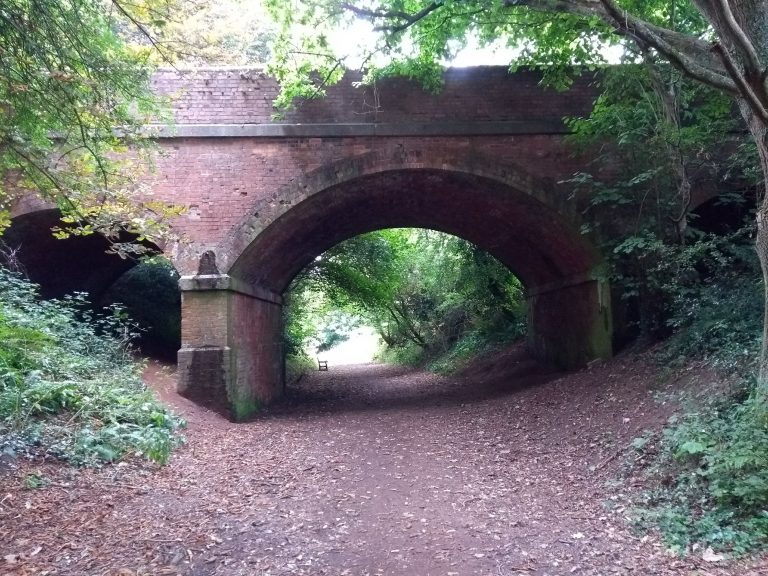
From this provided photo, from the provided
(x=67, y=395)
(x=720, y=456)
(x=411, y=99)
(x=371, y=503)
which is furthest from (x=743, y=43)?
(x=67, y=395)

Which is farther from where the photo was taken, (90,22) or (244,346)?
(244,346)

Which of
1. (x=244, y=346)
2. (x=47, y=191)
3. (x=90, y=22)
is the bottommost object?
(x=244, y=346)

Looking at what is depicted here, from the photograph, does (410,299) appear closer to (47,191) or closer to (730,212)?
(730,212)

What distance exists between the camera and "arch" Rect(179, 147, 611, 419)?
32.8 feet

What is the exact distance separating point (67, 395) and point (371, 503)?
3.45 meters

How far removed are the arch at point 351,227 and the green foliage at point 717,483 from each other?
5.22 m

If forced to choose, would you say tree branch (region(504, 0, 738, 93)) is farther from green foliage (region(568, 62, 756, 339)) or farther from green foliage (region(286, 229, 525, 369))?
green foliage (region(286, 229, 525, 369))

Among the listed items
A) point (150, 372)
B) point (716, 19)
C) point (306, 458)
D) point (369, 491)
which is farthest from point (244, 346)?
point (716, 19)

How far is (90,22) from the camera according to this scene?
5.58m

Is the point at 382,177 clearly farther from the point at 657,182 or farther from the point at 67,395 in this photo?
the point at 67,395

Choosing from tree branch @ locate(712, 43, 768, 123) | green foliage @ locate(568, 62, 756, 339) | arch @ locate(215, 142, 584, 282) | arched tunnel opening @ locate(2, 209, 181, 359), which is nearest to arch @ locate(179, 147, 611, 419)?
arch @ locate(215, 142, 584, 282)

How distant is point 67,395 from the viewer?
6.45 m

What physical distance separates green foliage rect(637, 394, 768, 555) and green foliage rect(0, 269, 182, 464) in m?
4.75

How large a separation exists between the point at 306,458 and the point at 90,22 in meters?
5.16
